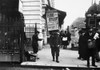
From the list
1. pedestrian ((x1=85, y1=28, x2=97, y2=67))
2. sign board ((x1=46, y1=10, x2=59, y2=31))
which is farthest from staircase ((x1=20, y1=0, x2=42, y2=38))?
pedestrian ((x1=85, y1=28, x2=97, y2=67))

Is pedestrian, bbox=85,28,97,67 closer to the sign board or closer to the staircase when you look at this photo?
the sign board

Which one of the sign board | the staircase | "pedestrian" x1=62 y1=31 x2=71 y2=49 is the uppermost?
the staircase

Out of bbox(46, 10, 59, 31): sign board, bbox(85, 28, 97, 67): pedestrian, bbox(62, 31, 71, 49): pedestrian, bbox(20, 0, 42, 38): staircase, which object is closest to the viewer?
bbox(85, 28, 97, 67): pedestrian

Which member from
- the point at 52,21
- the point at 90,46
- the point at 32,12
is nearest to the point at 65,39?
the point at 32,12

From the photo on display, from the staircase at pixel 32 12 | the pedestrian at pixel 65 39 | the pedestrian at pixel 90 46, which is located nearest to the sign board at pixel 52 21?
the pedestrian at pixel 90 46

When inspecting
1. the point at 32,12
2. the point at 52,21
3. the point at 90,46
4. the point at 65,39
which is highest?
the point at 32,12

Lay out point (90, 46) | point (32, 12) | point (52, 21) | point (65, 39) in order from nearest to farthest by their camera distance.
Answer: point (90, 46)
point (52, 21)
point (32, 12)
point (65, 39)

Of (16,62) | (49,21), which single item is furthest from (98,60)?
(16,62)

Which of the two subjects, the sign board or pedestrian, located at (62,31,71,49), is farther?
pedestrian, located at (62,31,71,49)

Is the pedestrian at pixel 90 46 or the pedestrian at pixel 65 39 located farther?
the pedestrian at pixel 65 39

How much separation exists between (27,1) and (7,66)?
10.2 meters

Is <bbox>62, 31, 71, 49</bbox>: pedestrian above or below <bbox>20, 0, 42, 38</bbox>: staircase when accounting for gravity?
below

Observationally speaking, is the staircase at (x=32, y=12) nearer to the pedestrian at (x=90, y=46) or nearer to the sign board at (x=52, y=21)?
the sign board at (x=52, y=21)

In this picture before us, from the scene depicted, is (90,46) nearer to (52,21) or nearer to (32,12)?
(52,21)
